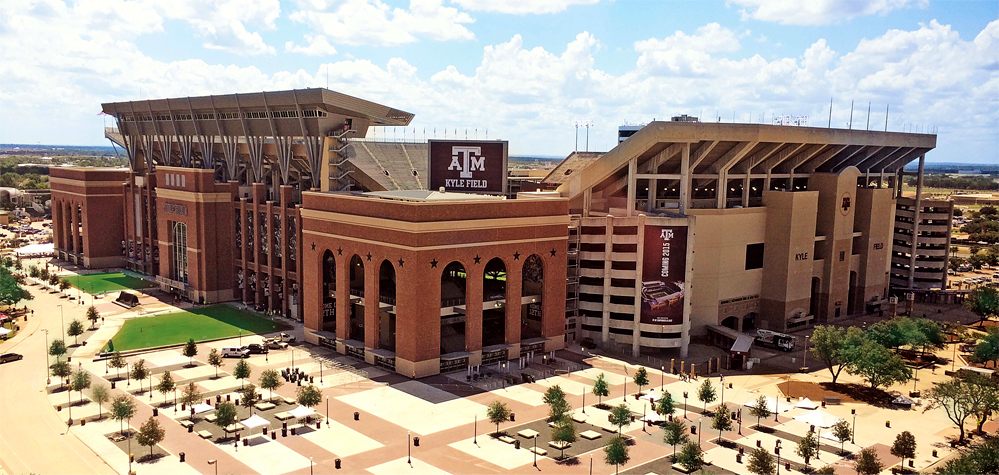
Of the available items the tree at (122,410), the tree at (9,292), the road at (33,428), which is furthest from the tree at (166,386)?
the tree at (9,292)

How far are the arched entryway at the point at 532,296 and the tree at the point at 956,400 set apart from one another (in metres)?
38.8

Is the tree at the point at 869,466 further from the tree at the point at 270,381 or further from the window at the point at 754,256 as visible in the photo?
the window at the point at 754,256

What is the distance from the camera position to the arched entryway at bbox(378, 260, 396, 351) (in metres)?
78.2

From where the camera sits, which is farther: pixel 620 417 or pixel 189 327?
pixel 189 327

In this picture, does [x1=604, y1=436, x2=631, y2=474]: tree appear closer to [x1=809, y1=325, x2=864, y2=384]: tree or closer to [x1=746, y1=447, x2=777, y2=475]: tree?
[x1=746, y1=447, x2=777, y2=475]: tree

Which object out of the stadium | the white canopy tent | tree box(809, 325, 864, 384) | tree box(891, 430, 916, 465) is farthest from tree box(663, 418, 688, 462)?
tree box(809, 325, 864, 384)

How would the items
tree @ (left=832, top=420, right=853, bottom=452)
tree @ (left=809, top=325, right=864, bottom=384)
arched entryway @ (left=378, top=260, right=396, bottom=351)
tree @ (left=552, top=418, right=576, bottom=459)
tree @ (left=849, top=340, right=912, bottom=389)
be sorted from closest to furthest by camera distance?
tree @ (left=552, top=418, right=576, bottom=459) → tree @ (left=832, top=420, right=853, bottom=452) → tree @ (left=849, top=340, right=912, bottom=389) → tree @ (left=809, top=325, right=864, bottom=384) → arched entryway @ (left=378, top=260, right=396, bottom=351)

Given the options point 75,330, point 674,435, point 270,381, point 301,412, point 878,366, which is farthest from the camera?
point 75,330

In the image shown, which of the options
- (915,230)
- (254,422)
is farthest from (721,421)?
(915,230)

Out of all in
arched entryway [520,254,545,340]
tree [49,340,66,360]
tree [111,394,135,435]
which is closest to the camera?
tree [111,394,135,435]

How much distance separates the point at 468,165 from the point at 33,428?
52.5 metres

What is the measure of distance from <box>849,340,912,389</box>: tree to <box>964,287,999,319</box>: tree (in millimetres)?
41150

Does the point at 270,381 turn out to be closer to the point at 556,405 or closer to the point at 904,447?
the point at 556,405

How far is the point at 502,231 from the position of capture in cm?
7875
